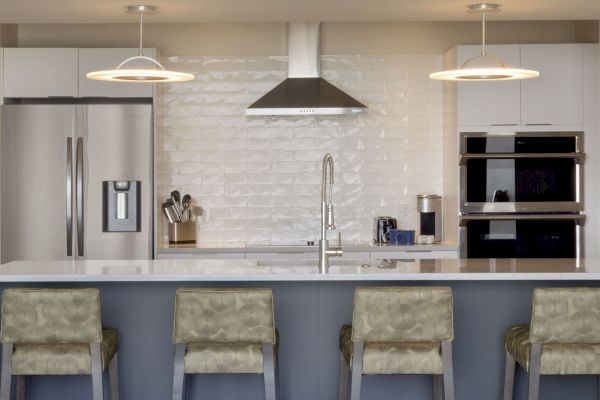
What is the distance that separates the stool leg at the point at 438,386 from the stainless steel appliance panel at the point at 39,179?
3.18 meters

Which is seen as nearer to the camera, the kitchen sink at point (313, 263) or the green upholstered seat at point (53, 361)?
the green upholstered seat at point (53, 361)

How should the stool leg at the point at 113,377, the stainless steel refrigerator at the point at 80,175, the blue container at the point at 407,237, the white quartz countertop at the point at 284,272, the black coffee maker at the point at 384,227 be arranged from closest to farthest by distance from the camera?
the white quartz countertop at the point at 284,272, the stool leg at the point at 113,377, the stainless steel refrigerator at the point at 80,175, the blue container at the point at 407,237, the black coffee maker at the point at 384,227

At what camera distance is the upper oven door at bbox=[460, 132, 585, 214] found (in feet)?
21.3

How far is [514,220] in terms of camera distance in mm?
6523

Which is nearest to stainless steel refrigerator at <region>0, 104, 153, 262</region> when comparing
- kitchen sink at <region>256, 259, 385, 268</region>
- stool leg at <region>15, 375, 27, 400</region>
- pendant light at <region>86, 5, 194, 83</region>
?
pendant light at <region>86, 5, 194, 83</region>

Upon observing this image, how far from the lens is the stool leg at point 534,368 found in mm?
3941

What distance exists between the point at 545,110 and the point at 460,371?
2674mm

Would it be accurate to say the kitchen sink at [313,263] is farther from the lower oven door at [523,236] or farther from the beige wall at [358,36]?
the beige wall at [358,36]

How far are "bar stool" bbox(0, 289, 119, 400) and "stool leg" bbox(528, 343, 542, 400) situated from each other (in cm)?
193

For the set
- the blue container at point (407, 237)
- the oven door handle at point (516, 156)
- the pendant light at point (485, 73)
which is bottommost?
the blue container at point (407, 237)

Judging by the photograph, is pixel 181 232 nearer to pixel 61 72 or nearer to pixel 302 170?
pixel 302 170

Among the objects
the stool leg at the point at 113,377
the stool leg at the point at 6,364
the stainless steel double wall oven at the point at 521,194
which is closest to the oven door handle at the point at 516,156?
the stainless steel double wall oven at the point at 521,194

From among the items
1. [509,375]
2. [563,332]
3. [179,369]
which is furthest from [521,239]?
[179,369]

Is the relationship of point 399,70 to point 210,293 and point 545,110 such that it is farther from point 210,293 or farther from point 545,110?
point 210,293
